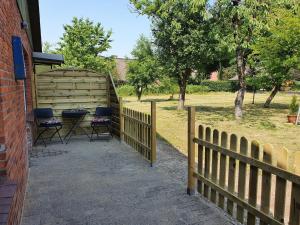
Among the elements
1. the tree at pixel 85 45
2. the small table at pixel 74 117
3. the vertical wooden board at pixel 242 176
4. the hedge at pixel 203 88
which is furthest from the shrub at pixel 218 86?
the vertical wooden board at pixel 242 176

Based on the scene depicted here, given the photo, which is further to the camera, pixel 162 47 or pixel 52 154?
pixel 162 47

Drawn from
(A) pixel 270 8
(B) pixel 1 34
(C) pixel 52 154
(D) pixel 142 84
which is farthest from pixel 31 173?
(D) pixel 142 84

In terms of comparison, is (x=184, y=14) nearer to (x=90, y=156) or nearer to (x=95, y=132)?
(x=95, y=132)

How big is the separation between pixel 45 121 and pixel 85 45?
1903 cm

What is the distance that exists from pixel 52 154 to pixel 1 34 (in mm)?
4460

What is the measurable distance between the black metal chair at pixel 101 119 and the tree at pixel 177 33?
27.7ft

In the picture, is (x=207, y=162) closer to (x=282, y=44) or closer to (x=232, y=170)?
(x=232, y=170)

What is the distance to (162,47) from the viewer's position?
16859mm

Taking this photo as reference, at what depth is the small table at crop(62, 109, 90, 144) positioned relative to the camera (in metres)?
8.09

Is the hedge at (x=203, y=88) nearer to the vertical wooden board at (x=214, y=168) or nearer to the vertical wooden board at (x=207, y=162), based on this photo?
the vertical wooden board at (x=207, y=162)

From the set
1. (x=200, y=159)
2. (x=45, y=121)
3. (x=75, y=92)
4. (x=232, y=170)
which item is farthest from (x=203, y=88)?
(x=232, y=170)

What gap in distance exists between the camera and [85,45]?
83.4 ft

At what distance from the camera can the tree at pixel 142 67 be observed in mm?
25906

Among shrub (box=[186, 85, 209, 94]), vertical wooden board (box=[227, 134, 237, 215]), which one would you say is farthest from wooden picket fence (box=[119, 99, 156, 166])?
shrub (box=[186, 85, 209, 94])
